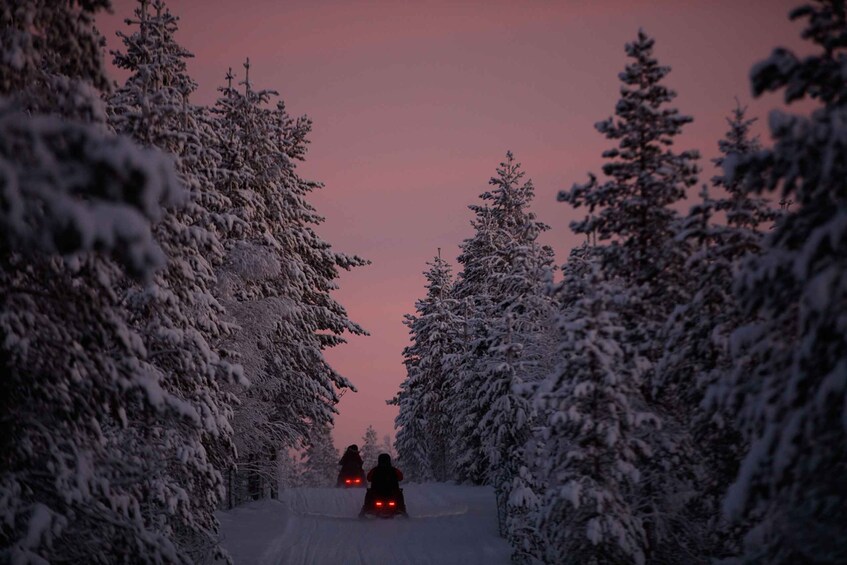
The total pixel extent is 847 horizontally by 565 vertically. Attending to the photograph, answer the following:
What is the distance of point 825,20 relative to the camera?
6312 millimetres

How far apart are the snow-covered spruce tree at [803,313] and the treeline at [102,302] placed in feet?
17.6

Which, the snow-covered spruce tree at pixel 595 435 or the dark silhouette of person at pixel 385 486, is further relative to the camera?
the dark silhouette of person at pixel 385 486

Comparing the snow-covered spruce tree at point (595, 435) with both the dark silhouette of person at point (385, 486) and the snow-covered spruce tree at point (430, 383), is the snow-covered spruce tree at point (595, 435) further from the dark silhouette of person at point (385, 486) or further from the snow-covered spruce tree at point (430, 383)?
the snow-covered spruce tree at point (430, 383)

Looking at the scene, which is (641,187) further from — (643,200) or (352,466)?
(352,466)

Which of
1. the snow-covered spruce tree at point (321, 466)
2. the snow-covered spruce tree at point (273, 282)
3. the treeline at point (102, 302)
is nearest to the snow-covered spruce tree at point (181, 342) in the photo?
the treeline at point (102, 302)

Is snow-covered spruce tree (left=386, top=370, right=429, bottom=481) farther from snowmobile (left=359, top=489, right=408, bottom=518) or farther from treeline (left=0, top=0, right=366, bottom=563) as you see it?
treeline (left=0, top=0, right=366, bottom=563)

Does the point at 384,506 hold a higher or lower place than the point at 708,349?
lower

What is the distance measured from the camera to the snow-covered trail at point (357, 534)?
16.1m

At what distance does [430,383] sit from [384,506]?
1535cm

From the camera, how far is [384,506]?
2241 centimetres

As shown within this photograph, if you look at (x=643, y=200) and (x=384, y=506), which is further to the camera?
(x=384, y=506)

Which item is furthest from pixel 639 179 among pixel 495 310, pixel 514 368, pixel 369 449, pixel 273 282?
pixel 369 449

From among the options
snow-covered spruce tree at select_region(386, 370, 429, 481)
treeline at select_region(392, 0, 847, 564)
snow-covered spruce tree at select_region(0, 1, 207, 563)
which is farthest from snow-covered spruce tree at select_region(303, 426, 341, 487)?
snow-covered spruce tree at select_region(0, 1, 207, 563)

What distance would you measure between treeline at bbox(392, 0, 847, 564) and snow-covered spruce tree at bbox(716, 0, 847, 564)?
0.06 feet
